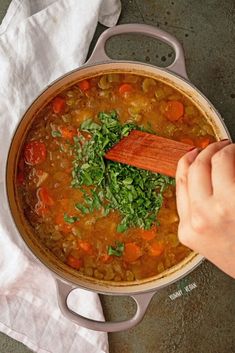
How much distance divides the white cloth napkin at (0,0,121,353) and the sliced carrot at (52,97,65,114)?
5.4 inches

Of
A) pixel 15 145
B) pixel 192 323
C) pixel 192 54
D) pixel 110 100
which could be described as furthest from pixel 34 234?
pixel 192 54

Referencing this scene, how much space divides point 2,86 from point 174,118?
517mm

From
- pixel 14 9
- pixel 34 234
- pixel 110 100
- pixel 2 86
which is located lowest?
pixel 34 234

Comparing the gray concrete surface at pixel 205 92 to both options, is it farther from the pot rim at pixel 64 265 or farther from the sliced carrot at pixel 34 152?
the sliced carrot at pixel 34 152

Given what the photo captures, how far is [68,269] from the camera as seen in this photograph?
1.80 metres

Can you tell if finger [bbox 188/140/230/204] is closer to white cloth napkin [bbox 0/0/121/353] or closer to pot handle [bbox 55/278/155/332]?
pot handle [bbox 55/278/155/332]

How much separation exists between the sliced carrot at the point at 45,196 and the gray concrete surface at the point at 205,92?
41 cm

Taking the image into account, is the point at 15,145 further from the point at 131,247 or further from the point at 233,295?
the point at 233,295

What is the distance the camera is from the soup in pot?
1769 mm

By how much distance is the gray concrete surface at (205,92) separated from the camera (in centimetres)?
199

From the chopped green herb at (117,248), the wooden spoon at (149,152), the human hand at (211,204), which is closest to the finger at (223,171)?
the human hand at (211,204)

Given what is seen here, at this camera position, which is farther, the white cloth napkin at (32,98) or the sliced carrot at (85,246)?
the white cloth napkin at (32,98)

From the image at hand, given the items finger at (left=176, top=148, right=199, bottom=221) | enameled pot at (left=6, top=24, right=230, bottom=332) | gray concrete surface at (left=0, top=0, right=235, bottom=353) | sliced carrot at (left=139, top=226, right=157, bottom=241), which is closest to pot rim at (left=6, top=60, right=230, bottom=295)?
enameled pot at (left=6, top=24, right=230, bottom=332)

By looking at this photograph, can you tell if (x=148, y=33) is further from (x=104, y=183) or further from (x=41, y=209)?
(x=41, y=209)
